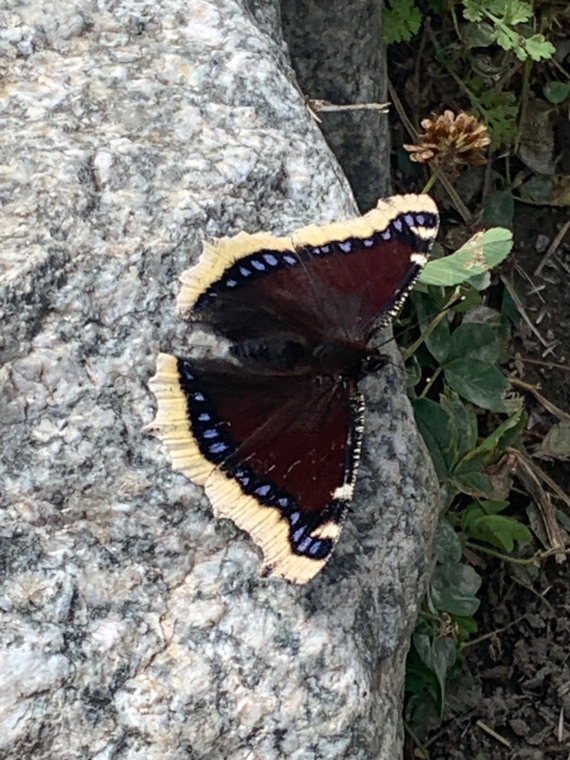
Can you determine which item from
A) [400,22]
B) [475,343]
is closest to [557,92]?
[400,22]

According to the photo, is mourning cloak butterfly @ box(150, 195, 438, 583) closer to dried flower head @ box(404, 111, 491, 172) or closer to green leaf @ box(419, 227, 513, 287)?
green leaf @ box(419, 227, 513, 287)

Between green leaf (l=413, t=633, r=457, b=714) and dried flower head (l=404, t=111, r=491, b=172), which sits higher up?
dried flower head (l=404, t=111, r=491, b=172)

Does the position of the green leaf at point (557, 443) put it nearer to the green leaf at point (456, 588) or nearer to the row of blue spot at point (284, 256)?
the green leaf at point (456, 588)

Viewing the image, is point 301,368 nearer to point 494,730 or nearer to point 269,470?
point 269,470

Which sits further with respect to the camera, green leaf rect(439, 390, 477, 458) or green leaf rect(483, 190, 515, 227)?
green leaf rect(483, 190, 515, 227)

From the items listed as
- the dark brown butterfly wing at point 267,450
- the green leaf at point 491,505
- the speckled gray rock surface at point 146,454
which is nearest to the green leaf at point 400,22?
the speckled gray rock surface at point 146,454

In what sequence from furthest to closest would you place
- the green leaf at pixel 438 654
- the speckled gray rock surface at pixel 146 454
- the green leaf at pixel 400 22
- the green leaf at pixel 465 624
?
the green leaf at pixel 400 22 → the green leaf at pixel 465 624 → the green leaf at pixel 438 654 → the speckled gray rock surface at pixel 146 454

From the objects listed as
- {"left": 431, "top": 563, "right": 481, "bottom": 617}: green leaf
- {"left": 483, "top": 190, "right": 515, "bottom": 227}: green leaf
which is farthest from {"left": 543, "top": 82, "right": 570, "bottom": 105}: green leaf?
{"left": 431, "top": 563, "right": 481, "bottom": 617}: green leaf

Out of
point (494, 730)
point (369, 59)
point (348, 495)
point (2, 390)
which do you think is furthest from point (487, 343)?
point (2, 390)
